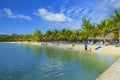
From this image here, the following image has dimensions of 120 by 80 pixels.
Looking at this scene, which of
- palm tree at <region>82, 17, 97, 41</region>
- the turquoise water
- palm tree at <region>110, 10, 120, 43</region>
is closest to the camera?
the turquoise water

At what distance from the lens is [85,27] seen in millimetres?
64438

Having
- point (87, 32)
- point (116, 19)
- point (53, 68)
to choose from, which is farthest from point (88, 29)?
point (53, 68)

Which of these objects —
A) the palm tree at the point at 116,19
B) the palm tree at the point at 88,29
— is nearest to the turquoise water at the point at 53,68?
the palm tree at the point at 116,19

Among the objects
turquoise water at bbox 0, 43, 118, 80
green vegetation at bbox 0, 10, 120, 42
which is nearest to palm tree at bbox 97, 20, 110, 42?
green vegetation at bbox 0, 10, 120, 42

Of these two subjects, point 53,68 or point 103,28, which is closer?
point 53,68

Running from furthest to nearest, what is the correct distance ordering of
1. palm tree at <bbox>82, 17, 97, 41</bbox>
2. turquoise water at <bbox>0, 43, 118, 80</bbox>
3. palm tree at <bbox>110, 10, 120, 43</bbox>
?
palm tree at <bbox>82, 17, 97, 41</bbox> < palm tree at <bbox>110, 10, 120, 43</bbox> < turquoise water at <bbox>0, 43, 118, 80</bbox>

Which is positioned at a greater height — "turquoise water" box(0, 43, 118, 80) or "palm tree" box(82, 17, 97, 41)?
"palm tree" box(82, 17, 97, 41)

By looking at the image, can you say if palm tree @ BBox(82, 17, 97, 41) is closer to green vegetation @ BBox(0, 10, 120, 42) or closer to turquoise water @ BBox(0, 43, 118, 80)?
green vegetation @ BBox(0, 10, 120, 42)

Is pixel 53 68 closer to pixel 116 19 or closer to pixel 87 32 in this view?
pixel 116 19

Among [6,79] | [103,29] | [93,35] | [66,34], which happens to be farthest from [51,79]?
[66,34]

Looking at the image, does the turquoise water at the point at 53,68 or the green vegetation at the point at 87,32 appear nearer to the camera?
the turquoise water at the point at 53,68

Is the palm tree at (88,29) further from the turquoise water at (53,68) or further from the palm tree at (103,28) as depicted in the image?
the turquoise water at (53,68)

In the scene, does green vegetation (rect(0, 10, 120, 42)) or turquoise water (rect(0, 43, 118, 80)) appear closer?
turquoise water (rect(0, 43, 118, 80))

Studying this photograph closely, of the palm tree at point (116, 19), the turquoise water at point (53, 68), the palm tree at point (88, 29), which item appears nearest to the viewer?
the turquoise water at point (53, 68)
